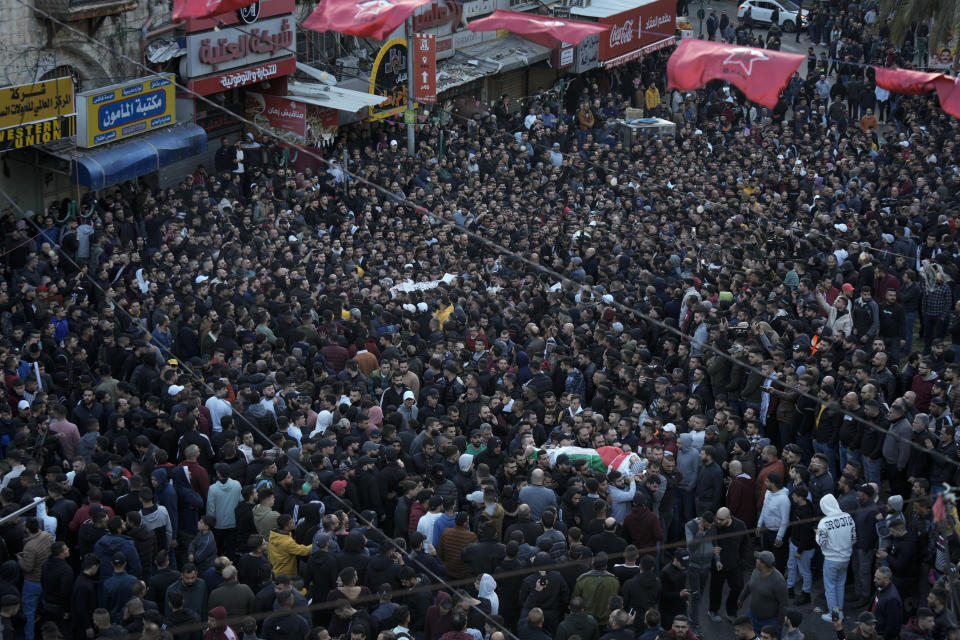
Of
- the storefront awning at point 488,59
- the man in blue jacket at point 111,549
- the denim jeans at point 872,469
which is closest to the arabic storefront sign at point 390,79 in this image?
the storefront awning at point 488,59

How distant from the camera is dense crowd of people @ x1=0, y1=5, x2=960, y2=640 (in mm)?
11070

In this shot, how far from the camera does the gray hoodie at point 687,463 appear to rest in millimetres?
13266

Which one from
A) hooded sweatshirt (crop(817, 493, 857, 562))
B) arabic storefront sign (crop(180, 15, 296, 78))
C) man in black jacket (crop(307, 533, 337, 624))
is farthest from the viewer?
arabic storefront sign (crop(180, 15, 296, 78))

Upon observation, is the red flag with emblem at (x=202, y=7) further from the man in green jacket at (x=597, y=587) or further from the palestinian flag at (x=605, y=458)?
the man in green jacket at (x=597, y=587)

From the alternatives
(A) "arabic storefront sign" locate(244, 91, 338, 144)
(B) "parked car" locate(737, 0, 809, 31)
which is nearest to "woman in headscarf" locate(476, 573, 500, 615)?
(A) "arabic storefront sign" locate(244, 91, 338, 144)

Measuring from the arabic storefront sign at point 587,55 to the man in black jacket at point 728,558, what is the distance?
23.8 metres

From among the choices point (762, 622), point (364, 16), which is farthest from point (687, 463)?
point (364, 16)

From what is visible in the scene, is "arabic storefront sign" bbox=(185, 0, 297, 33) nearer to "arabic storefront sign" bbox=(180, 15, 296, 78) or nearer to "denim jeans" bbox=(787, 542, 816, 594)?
"arabic storefront sign" bbox=(180, 15, 296, 78)

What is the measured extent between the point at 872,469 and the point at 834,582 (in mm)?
1821

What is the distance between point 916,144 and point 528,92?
12.2 m

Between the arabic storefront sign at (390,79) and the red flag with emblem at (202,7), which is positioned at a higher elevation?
the red flag with emblem at (202,7)

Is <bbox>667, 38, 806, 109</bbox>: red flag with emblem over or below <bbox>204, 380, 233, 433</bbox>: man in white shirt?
over

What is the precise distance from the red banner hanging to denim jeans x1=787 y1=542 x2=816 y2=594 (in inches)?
687

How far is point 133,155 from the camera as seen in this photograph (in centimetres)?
2245
